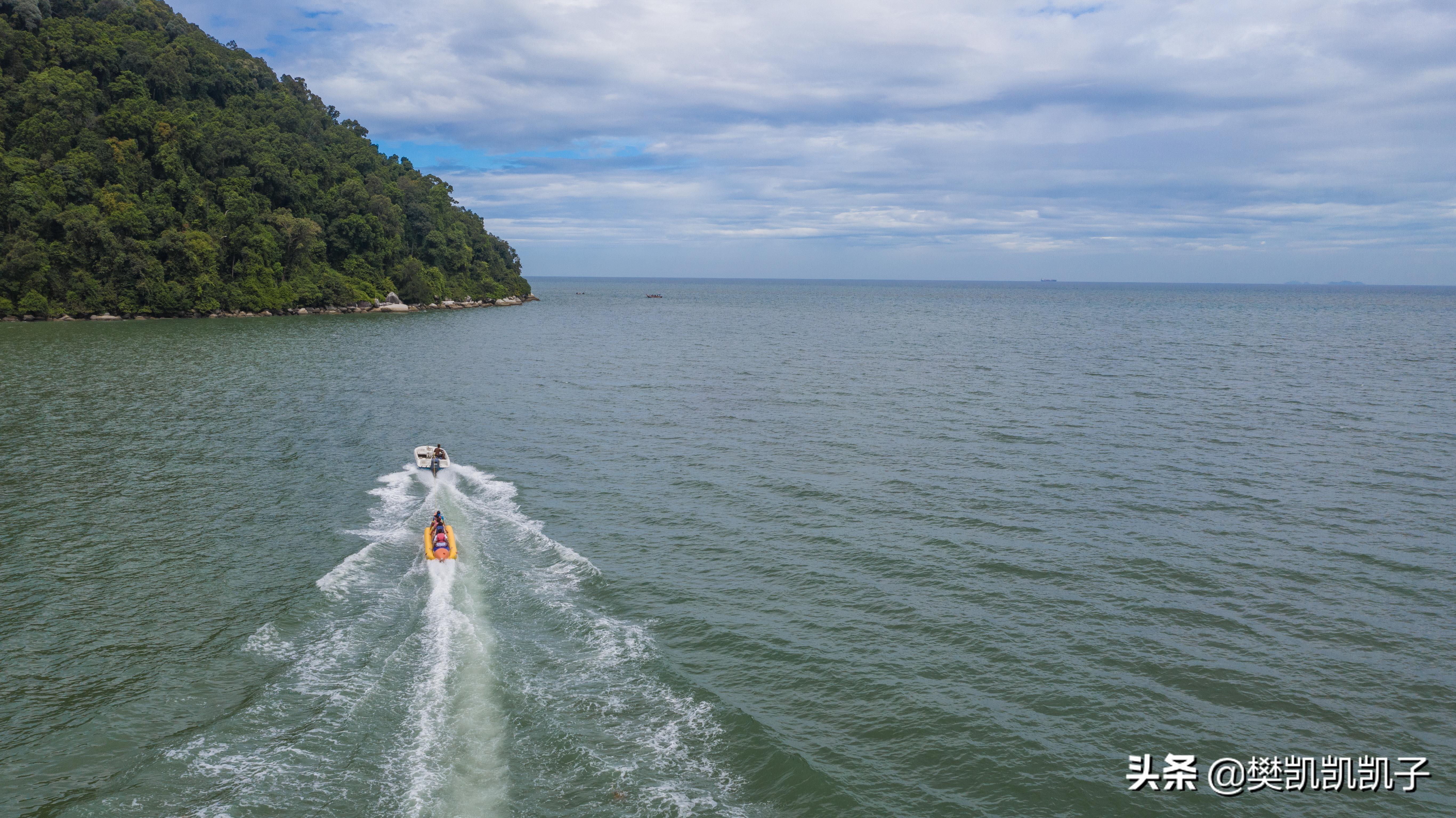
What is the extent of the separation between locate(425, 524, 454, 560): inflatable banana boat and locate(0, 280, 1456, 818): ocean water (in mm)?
1126

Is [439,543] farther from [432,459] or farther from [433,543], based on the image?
[432,459]

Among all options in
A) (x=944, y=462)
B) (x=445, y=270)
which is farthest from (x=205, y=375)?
(x=445, y=270)

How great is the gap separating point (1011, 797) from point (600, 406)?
41.5 m

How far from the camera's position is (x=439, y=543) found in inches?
1001

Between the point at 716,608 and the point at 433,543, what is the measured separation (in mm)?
10194

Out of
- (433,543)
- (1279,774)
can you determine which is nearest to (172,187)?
(433,543)

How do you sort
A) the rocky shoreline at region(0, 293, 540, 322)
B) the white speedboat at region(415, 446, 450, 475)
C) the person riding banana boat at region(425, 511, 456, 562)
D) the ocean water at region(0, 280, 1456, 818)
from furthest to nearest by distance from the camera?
1. the rocky shoreline at region(0, 293, 540, 322)
2. the white speedboat at region(415, 446, 450, 475)
3. the person riding banana boat at region(425, 511, 456, 562)
4. the ocean water at region(0, 280, 1456, 818)

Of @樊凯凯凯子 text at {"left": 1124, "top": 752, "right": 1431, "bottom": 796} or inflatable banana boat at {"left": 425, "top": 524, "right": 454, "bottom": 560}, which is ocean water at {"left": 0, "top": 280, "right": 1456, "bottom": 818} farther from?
inflatable banana boat at {"left": 425, "top": 524, "right": 454, "bottom": 560}

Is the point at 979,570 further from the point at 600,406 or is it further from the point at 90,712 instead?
the point at 600,406

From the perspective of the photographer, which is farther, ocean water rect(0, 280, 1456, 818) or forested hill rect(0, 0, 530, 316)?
forested hill rect(0, 0, 530, 316)

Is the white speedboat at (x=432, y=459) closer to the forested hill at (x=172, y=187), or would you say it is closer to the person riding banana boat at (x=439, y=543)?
the person riding banana boat at (x=439, y=543)

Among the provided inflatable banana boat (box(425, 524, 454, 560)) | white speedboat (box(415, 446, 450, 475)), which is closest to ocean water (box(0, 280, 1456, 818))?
white speedboat (box(415, 446, 450, 475))

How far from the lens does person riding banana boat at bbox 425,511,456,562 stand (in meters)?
25.4

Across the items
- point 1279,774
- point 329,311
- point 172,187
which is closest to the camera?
point 1279,774
